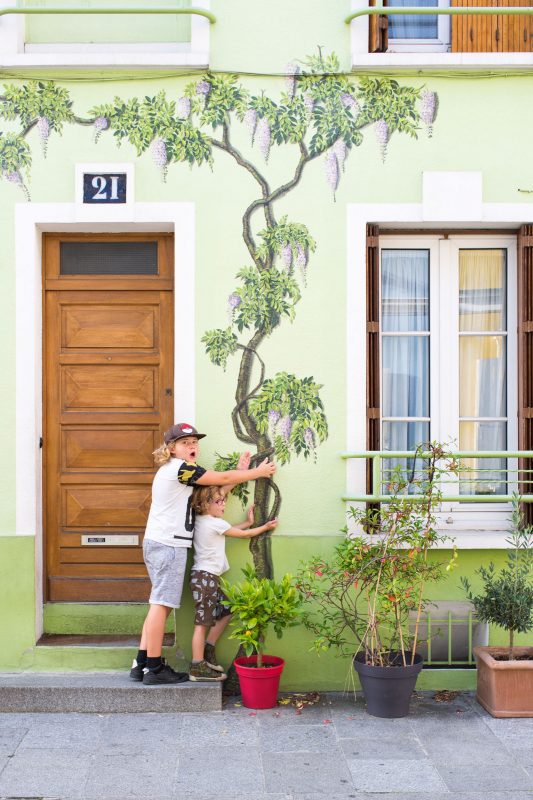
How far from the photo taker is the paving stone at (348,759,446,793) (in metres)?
4.82

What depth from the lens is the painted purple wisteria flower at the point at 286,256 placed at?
20.9 feet

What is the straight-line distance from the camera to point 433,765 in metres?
5.09

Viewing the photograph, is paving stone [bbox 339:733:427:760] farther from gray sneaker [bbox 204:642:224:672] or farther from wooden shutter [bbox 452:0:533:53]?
wooden shutter [bbox 452:0:533:53]

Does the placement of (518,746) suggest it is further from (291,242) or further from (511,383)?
(291,242)

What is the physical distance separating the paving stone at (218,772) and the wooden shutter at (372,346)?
2.05 metres

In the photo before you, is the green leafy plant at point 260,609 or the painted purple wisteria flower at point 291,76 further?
the painted purple wisteria flower at point 291,76

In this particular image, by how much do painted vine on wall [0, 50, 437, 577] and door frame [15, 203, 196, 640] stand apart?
0.20 m

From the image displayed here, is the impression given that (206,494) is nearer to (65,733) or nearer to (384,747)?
(65,733)

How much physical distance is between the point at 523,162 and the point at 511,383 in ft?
5.00

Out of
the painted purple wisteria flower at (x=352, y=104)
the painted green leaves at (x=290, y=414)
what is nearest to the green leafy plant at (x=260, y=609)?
the painted green leaves at (x=290, y=414)

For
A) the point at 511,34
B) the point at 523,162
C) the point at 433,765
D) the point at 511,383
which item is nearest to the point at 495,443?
the point at 511,383

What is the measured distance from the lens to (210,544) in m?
6.17

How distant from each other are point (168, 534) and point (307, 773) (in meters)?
1.75

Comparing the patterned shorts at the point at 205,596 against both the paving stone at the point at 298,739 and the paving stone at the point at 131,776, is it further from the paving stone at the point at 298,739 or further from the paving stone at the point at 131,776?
the paving stone at the point at 131,776
